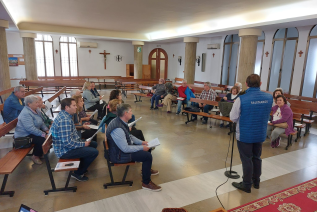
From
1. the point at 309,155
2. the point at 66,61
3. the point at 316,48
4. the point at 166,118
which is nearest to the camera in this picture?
the point at 309,155

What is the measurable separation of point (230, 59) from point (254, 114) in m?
11.3

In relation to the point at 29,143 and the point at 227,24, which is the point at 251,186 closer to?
the point at 29,143

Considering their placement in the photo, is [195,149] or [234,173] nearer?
[234,173]

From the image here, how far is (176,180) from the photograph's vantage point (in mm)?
3688

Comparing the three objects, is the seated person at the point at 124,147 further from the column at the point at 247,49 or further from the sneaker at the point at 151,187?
the column at the point at 247,49

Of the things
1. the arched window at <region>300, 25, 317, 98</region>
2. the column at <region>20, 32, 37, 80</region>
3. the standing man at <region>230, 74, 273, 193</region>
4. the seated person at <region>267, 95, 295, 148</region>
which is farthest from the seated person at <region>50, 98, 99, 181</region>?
the column at <region>20, 32, 37, 80</region>

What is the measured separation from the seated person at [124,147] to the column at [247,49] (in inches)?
288

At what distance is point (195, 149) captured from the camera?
504cm

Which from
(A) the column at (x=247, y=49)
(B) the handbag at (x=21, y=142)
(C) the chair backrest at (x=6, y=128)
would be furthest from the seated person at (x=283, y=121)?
(C) the chair backrest at (x=6, y=128)

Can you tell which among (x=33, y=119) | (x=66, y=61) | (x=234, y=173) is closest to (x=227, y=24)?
(x=234, y=173)

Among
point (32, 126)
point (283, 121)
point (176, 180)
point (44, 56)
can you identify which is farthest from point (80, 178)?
point (44, 56)

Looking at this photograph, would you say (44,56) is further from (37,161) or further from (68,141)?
(68,141)

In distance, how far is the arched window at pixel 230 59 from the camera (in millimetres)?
13133

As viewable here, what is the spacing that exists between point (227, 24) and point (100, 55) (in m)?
10.6
